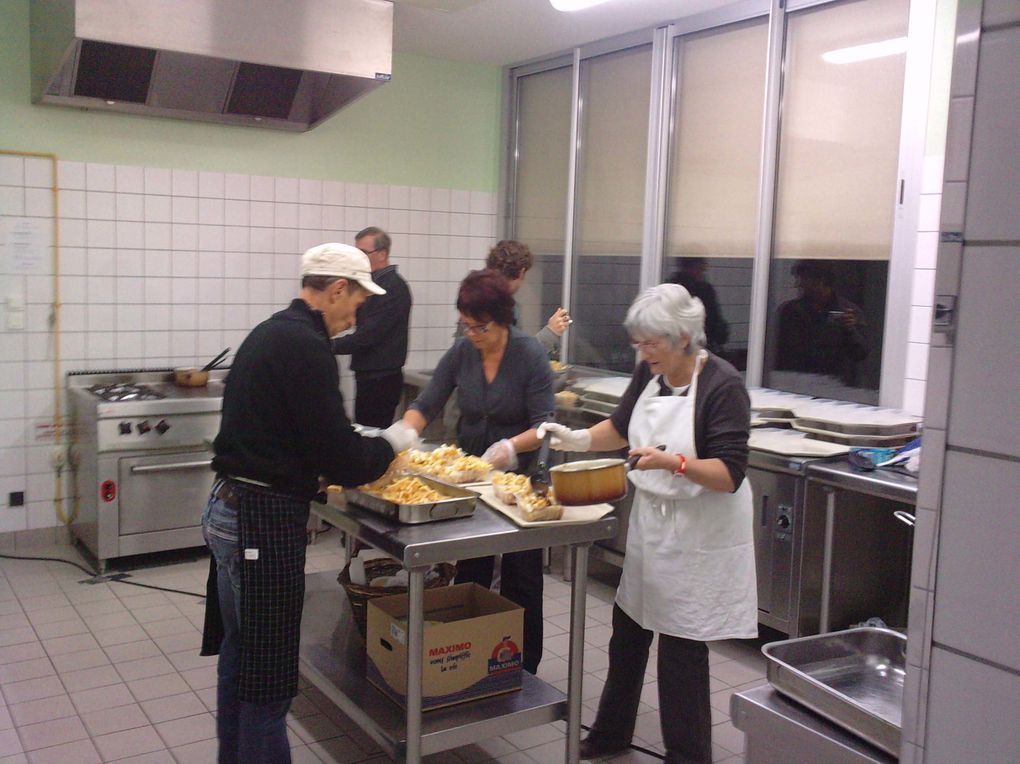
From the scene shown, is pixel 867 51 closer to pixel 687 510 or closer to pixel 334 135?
pixel 687 510

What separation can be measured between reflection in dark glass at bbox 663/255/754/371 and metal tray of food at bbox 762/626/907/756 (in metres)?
2.63

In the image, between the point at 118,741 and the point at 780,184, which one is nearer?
the point at 118,741

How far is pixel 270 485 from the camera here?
88.1 inches

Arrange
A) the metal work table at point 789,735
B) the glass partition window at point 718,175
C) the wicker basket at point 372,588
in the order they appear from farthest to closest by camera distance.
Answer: the glass partition window at point 718,175 < the wicker basket at point 372,588 < the metal work table at point 789,735

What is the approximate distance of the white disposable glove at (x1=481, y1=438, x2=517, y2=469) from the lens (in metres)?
2.94

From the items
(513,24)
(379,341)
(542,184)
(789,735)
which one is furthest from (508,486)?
(542,184)

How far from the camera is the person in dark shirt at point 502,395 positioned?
A: 118 inches

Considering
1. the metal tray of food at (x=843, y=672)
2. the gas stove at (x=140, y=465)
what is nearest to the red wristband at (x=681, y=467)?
the metal tray of food at (x=843, y=672)

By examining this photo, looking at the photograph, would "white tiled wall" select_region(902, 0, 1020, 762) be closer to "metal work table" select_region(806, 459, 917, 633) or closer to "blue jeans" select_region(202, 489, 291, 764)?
"blue jeans" select_region(202, 489, 291, 764)

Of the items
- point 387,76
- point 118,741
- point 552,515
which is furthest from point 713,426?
point 387,76

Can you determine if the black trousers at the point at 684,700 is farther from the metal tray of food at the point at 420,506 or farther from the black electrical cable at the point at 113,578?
the black electrical cable at the point at 113,578

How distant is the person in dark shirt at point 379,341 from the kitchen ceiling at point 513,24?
1.13m

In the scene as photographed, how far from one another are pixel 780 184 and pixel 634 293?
1073mm

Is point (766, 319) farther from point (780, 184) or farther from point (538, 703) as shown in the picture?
point (538, 703)
